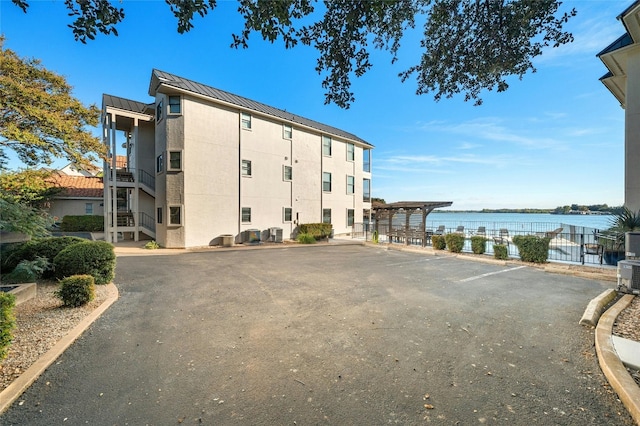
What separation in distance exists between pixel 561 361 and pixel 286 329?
3897 millimetres

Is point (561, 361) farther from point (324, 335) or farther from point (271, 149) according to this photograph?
point (271, 149)

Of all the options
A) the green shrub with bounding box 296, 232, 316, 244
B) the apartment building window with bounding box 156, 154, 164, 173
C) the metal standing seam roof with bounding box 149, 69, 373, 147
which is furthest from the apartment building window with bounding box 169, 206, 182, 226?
the green shrub with bounding box 296, 232, 316, 244

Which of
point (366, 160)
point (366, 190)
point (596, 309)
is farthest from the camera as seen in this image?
point (366, 160)

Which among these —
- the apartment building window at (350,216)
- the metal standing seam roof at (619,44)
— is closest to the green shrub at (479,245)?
the metal standing seam roof at (619,44)

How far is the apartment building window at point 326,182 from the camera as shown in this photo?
23656 mm

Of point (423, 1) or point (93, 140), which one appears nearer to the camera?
point (423, 1)

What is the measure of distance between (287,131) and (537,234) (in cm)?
1777

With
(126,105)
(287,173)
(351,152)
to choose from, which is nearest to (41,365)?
(287,173)

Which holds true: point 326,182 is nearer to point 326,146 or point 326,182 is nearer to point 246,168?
point 326,146

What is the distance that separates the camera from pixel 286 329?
14.9 feet

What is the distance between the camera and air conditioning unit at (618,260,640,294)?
6020 millimetres

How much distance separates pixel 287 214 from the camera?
21062mm

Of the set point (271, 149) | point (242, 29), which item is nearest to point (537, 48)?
point (242, 29)

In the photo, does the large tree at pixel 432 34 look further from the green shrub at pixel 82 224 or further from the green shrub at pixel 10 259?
the green shrub at pixel 82 224
